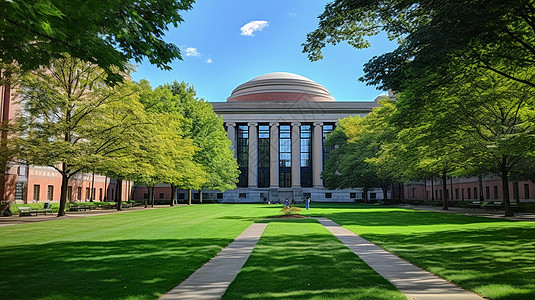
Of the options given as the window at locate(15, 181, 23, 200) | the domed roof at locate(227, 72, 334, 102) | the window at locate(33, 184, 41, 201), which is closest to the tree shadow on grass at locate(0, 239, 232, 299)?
the window at locate(15, 181, 23, 200)

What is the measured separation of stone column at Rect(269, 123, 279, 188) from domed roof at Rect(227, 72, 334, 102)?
377 inches

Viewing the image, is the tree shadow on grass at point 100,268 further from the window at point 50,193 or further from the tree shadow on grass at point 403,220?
the window at point 50,193

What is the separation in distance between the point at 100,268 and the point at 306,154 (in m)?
78.0

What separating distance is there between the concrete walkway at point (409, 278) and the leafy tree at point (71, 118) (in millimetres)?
21970

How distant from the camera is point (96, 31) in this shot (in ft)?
34.1

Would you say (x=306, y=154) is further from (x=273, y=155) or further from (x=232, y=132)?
(x=232, y=132)

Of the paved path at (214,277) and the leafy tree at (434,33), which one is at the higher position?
the leafy tree at (434,33)

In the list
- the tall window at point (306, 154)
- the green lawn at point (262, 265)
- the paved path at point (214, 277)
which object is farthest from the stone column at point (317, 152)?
the paved path at point (214, 277)

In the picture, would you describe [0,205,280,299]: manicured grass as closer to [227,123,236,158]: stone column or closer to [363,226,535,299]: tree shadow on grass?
[363,226,535,299]: tree shadow on grass

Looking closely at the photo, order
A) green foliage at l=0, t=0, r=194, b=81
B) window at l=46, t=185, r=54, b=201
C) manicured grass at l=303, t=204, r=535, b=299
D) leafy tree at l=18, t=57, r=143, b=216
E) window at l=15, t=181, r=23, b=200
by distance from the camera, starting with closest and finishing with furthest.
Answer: manicured grass at l=303, t=204, r=535, b=299 < green foliage at l=0, t=0, r=194, b=81 < leafy tree at l=18, t=57, r=143, b=216 < window at l=15, t=181, r=23, b=200 < window at l=46, t=185, r=54, b=201

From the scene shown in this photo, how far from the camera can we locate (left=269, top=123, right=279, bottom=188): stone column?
8375 cm

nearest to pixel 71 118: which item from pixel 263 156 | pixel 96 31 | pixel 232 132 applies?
pixel 96 31

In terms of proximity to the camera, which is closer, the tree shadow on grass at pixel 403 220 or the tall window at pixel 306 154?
the tree shadow on grass at pixel 403 220

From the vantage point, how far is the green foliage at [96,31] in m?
8.90
